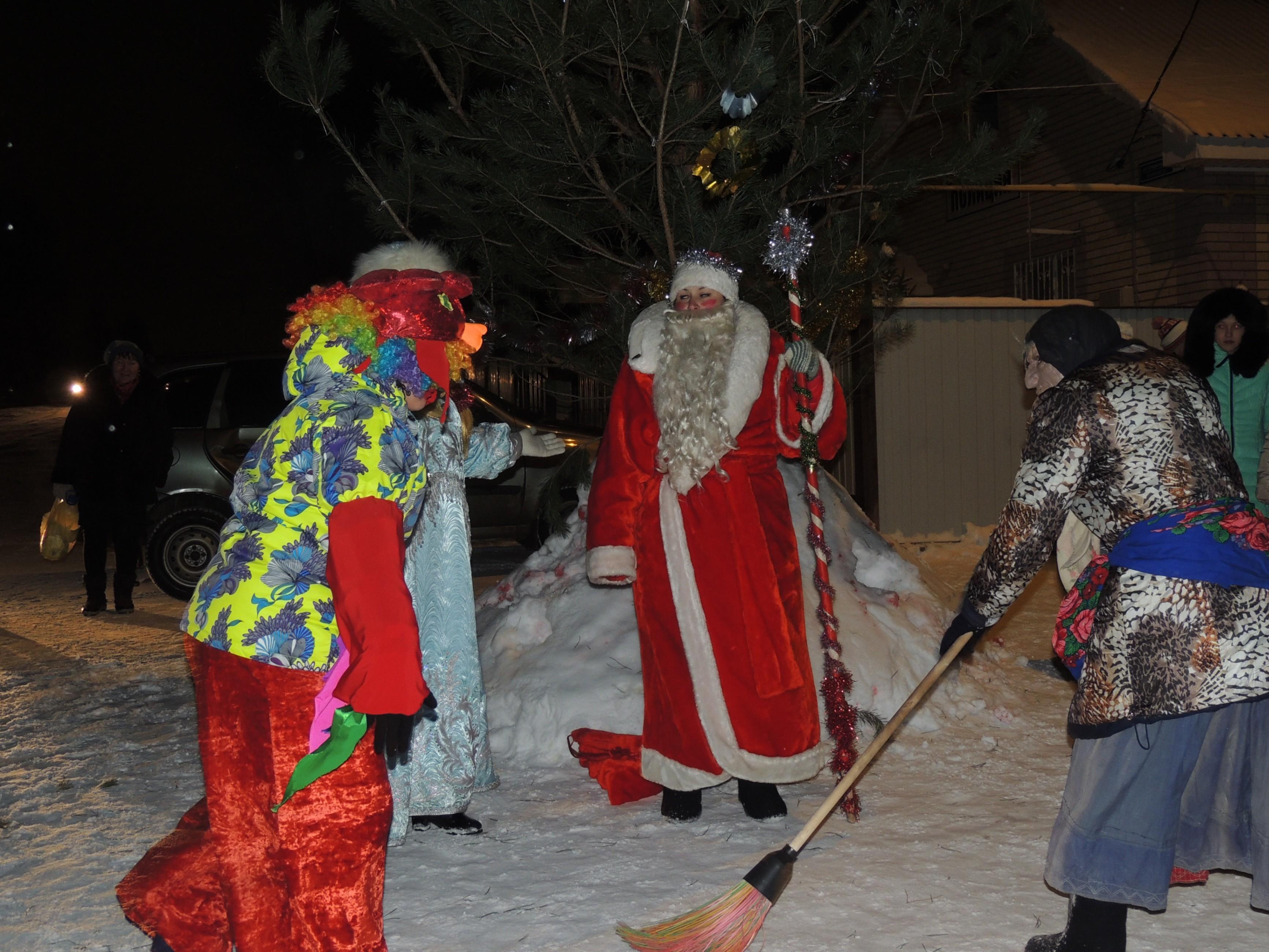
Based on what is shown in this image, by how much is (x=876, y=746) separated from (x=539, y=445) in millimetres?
1799

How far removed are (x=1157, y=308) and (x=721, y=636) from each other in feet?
29.1

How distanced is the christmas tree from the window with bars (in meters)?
11.1

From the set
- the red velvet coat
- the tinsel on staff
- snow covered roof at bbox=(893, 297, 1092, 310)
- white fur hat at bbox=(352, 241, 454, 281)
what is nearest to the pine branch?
the tinsel on staff

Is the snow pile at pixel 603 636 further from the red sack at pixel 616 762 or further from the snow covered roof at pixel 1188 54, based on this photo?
the snow covered roof at pixel 1188 54

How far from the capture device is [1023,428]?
10742mm

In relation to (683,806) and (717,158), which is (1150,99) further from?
(683,806)

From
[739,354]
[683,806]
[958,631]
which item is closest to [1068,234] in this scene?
[739,354]

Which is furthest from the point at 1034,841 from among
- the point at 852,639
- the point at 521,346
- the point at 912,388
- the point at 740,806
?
the point at 912,388

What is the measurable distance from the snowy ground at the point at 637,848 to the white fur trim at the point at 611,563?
881mm

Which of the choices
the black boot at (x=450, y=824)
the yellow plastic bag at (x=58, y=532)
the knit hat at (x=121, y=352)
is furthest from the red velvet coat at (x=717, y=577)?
the knit hat at (x=121, y=352)

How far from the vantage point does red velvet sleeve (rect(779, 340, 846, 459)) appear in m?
4.31

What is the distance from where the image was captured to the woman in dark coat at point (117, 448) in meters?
7.93

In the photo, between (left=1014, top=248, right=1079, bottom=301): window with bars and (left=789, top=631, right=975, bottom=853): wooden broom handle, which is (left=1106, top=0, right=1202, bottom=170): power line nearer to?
(left=1014, top=248, right=1079, bottom=301): window with bars

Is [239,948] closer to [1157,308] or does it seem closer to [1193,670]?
[1193,670]
